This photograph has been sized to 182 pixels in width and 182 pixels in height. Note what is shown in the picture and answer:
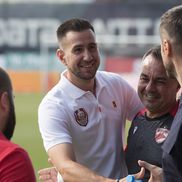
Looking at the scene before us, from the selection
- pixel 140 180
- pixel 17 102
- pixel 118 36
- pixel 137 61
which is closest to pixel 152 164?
pixel 140 180

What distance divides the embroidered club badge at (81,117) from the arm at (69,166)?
0.18 metres

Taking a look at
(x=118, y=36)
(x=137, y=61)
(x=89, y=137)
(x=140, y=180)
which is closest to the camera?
(x=140, y=180)

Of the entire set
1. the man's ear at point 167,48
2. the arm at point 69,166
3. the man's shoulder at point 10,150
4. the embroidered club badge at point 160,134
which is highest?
the man's ear at point 167,48

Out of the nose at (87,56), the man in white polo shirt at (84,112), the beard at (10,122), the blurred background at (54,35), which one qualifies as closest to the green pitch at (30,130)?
the blurred background at (54,35)

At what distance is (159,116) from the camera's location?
12.8 feet

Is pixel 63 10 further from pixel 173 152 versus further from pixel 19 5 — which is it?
pixel 173 152

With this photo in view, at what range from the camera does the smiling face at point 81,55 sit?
415 cm

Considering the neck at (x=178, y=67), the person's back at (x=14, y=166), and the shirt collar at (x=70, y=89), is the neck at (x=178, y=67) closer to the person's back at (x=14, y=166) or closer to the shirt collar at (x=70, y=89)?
the person's back at (x=14, y=166)

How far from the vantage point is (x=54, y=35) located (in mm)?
25203

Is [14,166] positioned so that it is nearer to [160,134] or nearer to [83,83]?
[160,134]

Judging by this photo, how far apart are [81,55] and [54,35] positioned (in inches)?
832

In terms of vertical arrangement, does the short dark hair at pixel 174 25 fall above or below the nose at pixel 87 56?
above

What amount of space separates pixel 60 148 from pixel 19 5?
73.6ft

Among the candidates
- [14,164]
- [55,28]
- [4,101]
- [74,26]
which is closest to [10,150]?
[14,164]
